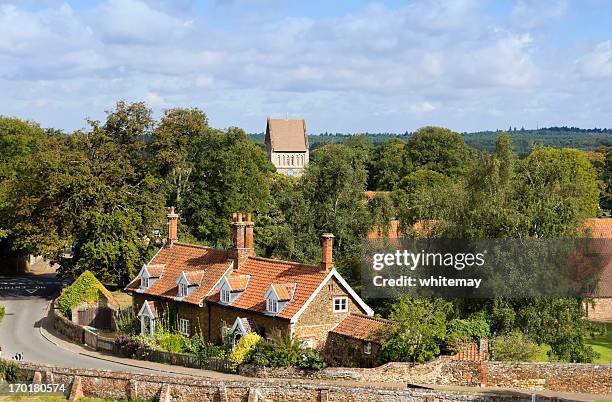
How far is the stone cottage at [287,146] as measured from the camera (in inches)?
6186

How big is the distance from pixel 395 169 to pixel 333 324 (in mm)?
79825

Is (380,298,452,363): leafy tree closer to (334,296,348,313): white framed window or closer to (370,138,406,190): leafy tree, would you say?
(334,296,348,313): white framed window

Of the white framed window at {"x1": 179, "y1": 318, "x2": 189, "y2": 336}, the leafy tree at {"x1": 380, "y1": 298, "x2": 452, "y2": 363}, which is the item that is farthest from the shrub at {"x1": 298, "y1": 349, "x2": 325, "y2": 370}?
the white framed window at {"x1": 179, "y1": 318, "x2": 189, "y2": 336}

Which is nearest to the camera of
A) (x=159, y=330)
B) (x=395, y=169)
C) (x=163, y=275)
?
(x=159, y=330)

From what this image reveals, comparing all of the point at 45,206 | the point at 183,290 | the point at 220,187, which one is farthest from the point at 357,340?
the point at 220,187

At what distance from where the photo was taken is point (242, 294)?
124ft

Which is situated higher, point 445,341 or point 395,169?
point 395,169

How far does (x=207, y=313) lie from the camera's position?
1527 inches

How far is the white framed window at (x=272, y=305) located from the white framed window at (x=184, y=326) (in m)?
6.09

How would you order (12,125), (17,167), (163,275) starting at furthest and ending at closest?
(12,125), (17,167), (163,275)

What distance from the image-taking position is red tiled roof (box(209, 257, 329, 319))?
35344 millimetres

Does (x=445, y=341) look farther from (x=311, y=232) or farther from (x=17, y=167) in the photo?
(x=17, y=167)

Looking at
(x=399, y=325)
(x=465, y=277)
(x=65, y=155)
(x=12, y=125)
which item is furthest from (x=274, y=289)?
(x=12, y=125)

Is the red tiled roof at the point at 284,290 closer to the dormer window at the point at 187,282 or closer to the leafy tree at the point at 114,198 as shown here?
the dormer window at the point at 187,282
